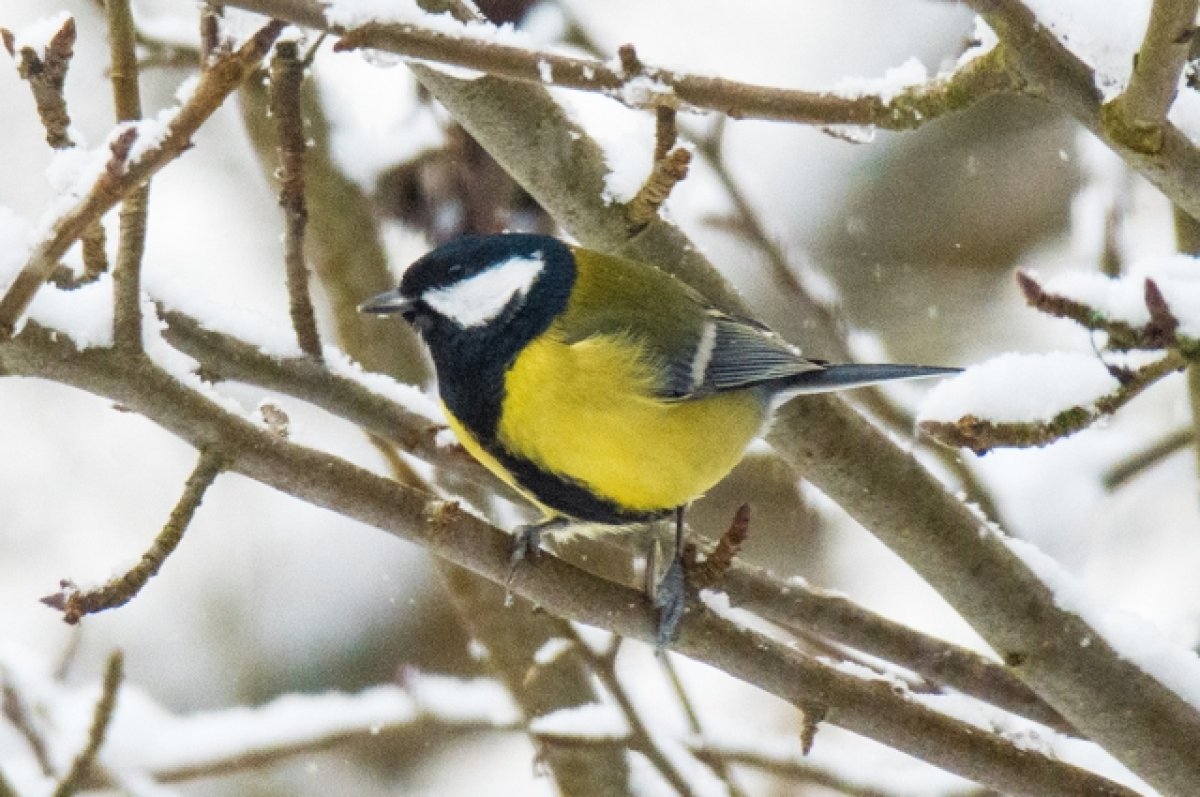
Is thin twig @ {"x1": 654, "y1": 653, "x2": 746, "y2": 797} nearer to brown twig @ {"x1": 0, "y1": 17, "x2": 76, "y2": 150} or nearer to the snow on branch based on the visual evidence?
the snow on branch

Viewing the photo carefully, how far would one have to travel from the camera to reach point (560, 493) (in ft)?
7.53

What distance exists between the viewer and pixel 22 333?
1635mm

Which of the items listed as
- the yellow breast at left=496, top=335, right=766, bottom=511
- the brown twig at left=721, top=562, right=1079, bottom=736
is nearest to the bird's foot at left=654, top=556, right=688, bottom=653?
the brown twig at left=721, top=562, right=1079, bottom=736

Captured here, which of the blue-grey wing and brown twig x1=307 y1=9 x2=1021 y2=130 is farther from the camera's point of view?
the blue-grey wing

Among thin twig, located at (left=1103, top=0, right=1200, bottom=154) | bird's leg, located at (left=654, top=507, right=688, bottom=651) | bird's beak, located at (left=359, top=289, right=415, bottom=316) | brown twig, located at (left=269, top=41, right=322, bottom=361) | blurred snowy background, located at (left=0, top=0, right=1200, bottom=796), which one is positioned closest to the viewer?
thin twig, located at (left=1103, top=0, right=1200, bottom=154)

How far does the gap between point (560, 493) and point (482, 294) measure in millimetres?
374

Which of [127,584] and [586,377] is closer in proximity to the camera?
[127,584]

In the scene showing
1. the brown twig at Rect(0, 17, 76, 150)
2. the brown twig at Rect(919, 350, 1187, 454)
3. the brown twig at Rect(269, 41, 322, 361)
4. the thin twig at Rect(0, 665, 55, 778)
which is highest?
the brown twig at Rect(269, 41, 322, 361)

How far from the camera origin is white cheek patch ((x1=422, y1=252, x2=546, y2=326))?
236cm

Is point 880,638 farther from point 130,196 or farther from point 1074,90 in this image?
point 130,196

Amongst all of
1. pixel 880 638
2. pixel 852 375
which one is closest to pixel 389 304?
pixel 852 375

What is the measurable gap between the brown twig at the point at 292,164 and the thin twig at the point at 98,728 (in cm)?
57

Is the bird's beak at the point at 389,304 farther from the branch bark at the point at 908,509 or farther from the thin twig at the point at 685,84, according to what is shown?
the thin twig at the point at 685,84

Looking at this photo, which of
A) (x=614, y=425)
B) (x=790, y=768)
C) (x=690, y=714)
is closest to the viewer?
(x=614, y=425)
